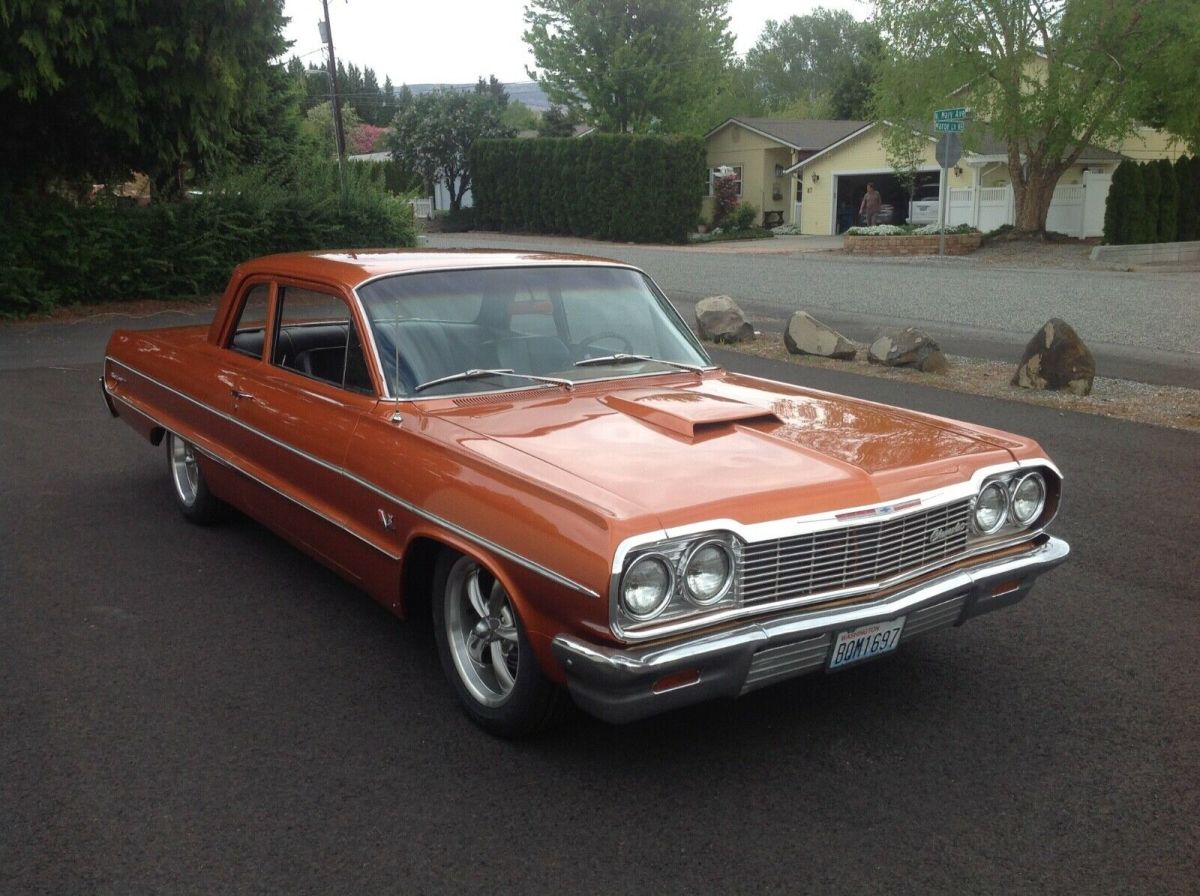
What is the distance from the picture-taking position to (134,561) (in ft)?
18.0

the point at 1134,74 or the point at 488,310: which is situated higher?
the point at 1134,74

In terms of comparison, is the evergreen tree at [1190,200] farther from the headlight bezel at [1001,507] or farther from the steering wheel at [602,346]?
the headlight bezel at [1001,507]

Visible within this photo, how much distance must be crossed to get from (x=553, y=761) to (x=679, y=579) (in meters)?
0.83

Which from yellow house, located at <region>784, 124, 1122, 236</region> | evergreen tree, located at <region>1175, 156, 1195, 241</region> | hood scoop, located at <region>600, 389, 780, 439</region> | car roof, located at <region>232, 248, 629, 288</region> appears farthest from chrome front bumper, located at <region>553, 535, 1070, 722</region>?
evergreen tree, located at <region>1175, 156, 1195, 241</region>

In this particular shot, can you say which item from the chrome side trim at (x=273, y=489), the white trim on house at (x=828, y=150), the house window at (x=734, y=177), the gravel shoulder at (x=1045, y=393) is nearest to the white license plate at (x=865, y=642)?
the chrome side trim at (x=273, y=489)

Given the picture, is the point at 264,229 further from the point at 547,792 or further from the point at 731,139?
the point at 731,139

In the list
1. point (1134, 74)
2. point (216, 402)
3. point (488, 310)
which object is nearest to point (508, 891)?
point (488, 310)

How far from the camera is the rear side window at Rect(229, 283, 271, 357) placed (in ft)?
17.4

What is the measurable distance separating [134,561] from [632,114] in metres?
46.7

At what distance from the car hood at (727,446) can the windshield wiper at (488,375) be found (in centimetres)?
9

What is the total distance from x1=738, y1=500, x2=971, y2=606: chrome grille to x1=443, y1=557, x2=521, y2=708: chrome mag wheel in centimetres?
82

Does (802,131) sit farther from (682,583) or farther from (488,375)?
(682,583)

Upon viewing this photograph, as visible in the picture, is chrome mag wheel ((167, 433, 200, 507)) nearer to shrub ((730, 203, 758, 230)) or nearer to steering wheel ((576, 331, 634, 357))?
steering wheel ((576, 331, 634, 357))

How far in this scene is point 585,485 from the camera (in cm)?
333
